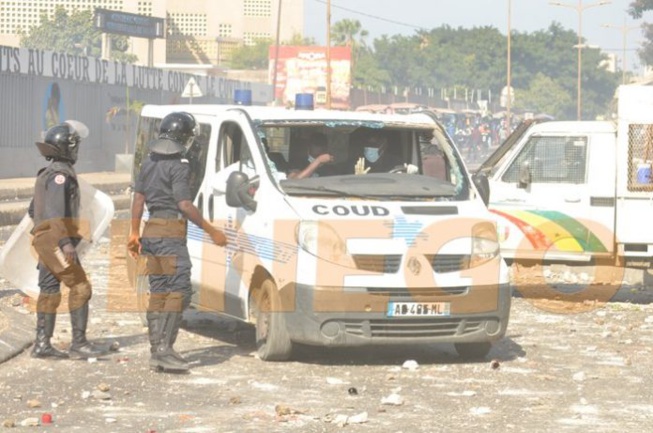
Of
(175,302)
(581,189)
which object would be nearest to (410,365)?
(175,302)

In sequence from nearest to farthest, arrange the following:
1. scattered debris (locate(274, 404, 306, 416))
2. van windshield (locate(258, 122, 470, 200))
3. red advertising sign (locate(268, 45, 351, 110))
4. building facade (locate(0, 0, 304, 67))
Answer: scattered debris (locate(274, 404, 306, 416))
van windshield (locate(258, 122, 470, 200))
red advertising sign (locate(268, 45, 351, 110))
building facade (locate(0, 0, 304, 67))

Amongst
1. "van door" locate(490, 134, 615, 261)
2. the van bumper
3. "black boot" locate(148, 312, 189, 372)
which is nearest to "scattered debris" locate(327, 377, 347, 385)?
the van bumper

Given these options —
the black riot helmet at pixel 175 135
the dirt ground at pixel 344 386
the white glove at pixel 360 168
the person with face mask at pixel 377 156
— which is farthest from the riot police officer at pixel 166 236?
the person with face mask at pixel 377 156

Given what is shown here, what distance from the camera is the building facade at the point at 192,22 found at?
17800 centimetres

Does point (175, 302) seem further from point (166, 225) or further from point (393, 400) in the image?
point (393, 400)

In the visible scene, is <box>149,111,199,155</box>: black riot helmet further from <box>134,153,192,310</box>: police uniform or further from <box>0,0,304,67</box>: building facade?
<box>0,0,304,67</box>: building facade

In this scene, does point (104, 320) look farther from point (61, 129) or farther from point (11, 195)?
point (11, 195)

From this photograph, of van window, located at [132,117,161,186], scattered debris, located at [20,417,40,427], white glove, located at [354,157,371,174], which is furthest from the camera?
van window, located at [132,117,161,186]

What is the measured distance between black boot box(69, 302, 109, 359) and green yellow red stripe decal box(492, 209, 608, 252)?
607 centimetres

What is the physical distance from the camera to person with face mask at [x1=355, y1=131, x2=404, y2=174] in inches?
478

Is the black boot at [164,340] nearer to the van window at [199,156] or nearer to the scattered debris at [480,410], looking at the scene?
the van window at [199,156]

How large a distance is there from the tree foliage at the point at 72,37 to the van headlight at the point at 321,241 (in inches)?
5957

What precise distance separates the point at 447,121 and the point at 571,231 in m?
77.6

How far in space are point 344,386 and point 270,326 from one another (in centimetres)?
110
